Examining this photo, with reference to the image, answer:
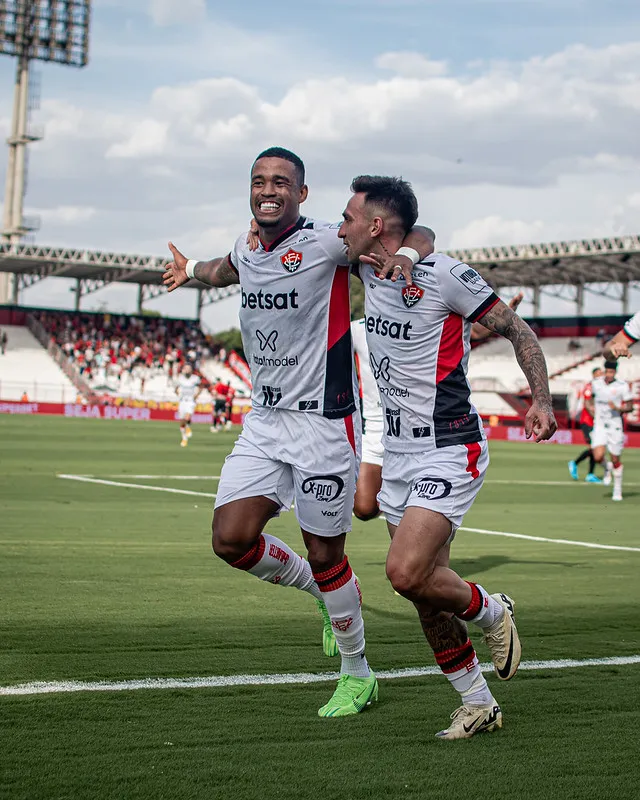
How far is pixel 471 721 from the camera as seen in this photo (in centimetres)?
471

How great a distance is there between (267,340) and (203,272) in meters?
0.87

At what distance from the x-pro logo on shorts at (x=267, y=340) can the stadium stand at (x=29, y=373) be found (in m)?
50.0

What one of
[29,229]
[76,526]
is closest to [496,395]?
[29,229]

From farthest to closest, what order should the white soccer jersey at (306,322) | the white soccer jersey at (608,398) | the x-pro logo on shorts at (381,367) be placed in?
the white soccer jersey at (608,398) → the white soccer jersey at (306,322) → the x-pro logo on shorts at (381,367)

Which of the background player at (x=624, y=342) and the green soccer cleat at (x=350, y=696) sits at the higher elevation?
the background player at (x=624, y=342)

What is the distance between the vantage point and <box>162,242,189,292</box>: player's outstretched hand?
254 inches

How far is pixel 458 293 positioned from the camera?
Answer: 5039 mm

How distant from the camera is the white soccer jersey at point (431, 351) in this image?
199 inches

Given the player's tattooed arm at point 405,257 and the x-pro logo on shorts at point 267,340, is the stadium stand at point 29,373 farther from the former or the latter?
the player's tattooed arm at point 405,257

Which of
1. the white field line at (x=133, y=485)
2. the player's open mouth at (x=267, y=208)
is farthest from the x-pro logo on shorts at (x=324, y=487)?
the white field line at (x=133, y=485)

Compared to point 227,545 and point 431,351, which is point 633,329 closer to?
point 431,351

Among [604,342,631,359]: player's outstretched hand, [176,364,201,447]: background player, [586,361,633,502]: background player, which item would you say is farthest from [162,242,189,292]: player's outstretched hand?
[176,364,201,447]: background player

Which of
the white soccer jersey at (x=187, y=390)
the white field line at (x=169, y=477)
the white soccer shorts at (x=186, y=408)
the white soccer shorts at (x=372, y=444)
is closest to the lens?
the white soccer shorts at (x=372, y=444)

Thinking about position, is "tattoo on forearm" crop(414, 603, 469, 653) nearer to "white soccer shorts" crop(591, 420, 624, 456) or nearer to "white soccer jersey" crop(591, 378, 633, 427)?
"white soccer shorts" crop(591, 420, 624, 456)
